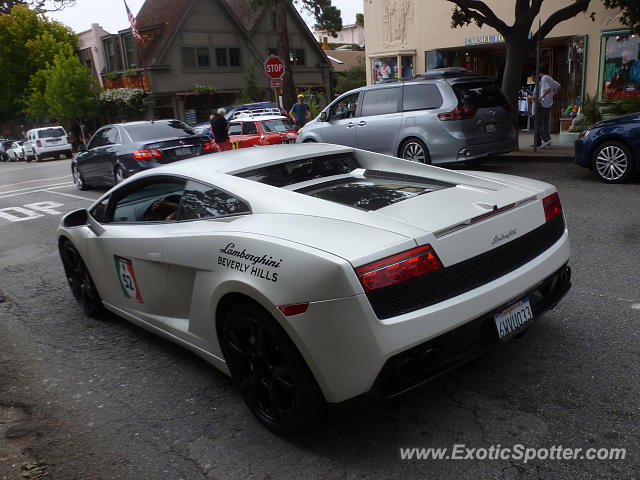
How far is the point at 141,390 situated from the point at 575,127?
45.5 feet

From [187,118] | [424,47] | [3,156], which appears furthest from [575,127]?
[3,156]

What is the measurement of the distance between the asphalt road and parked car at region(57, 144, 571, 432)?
27cm

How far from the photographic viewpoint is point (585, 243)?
587cm

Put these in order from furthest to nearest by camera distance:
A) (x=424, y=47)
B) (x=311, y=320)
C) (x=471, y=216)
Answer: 1. (x=424, y=47)
2. (x=471, y=216)
3. (x=311, y=320)

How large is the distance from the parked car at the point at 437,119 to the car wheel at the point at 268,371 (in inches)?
315

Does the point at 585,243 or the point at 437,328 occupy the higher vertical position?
the point at 437,328

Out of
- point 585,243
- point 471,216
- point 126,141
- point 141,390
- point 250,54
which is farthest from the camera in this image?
point 250,54

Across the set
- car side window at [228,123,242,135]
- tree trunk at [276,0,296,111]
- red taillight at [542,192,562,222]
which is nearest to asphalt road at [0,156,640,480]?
red taillight at [542,192,562,222]

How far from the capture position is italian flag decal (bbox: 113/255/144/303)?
3875 mm

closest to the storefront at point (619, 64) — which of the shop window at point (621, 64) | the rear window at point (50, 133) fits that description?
the shop window at point (621, 64)

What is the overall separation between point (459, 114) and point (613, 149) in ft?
8.69

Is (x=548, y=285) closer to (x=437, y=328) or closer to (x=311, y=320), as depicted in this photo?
(x=437, y=328)

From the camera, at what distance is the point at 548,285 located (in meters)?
3.20

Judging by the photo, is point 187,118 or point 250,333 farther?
point 187,118
